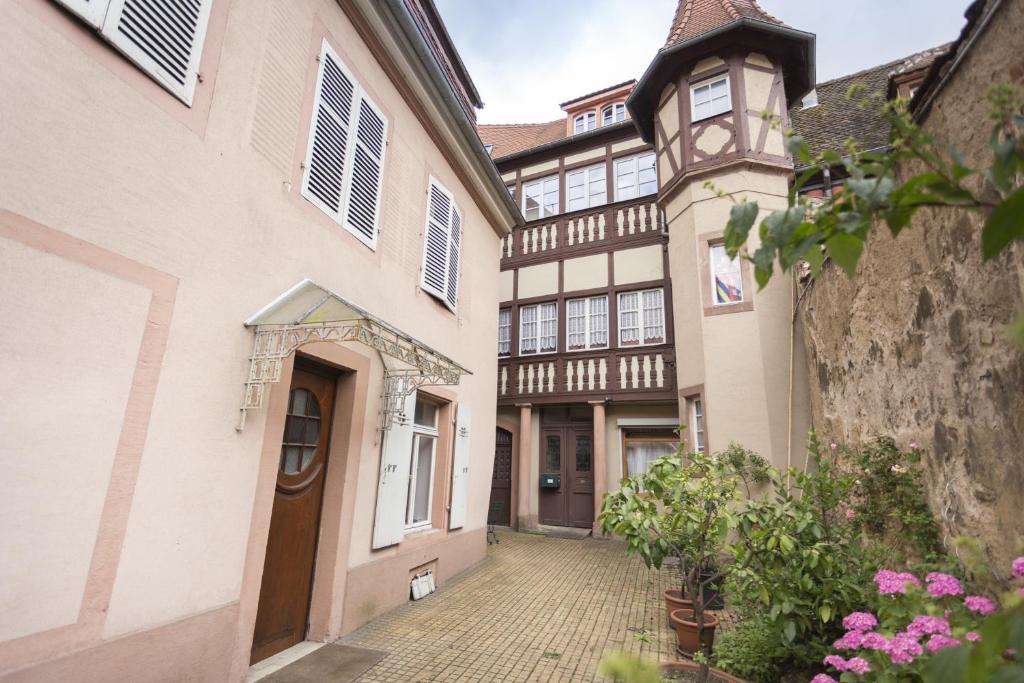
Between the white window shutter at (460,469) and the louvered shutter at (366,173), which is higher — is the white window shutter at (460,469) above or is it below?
below

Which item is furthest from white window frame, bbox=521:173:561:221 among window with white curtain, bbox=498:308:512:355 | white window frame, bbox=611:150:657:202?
window with white curtain, bbox=498:308:512:355

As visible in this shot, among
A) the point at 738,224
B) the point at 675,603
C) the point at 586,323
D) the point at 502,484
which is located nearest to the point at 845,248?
the point at 738,224

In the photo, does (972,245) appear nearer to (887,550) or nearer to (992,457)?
(992,457)

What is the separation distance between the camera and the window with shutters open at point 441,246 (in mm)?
6227

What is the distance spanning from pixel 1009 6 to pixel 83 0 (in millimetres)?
4609

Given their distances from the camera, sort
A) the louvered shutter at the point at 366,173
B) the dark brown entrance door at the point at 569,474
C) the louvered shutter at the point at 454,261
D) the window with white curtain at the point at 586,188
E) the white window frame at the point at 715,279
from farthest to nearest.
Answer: the window with white curtain at the point at 586,188 → the dark brown entrance door at the point at 569,474 → the white window frame at the point at 715,279 → the louvered shutter at the point at 454,261 → the louvered shutter at the point at 366,173

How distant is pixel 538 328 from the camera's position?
1173cm

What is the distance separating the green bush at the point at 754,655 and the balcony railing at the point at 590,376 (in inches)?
247

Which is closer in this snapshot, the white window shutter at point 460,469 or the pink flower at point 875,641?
the pink flower at point 875,641

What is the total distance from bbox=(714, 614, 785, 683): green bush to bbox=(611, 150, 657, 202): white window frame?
9.17 metres

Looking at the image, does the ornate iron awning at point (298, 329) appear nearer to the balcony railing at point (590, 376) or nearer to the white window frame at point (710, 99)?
the balcony railing at point (590, 376)

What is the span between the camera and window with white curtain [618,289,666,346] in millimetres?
10321

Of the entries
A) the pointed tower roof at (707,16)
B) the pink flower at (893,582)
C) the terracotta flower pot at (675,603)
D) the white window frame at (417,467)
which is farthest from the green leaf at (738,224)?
the pointed tower roof at (707,16)

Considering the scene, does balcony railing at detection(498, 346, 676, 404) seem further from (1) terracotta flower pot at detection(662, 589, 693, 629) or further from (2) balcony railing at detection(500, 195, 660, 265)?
(1) terracotta flower pot at detection(662, 589, 693, 629)
